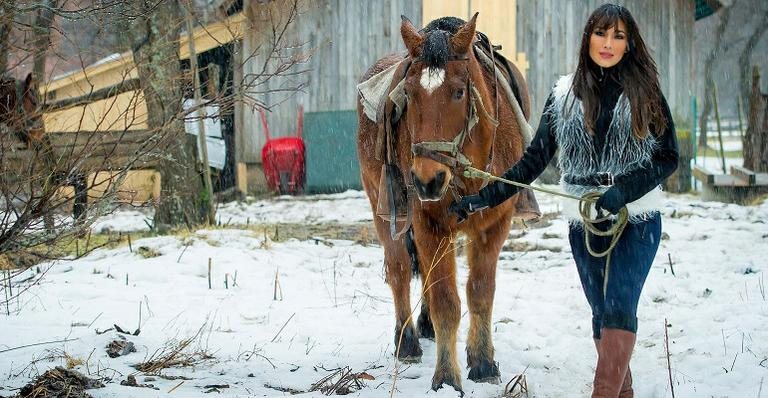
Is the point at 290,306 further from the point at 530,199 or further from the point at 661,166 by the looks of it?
the point at 661,166

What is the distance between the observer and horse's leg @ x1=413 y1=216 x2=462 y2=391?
424 cm

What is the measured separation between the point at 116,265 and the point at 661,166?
5184 mm

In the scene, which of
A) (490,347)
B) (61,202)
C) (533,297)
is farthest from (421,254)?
(533,297)

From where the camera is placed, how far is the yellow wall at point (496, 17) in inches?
566

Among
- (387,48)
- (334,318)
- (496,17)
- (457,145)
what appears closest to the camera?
(457,145)

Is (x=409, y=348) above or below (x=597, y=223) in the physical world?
below

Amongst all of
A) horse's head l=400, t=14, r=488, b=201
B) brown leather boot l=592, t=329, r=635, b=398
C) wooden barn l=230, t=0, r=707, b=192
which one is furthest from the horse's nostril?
wooden barn l=230, t=0, r=707, b=192

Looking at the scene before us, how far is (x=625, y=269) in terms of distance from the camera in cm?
327

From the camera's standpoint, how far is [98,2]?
155 inches

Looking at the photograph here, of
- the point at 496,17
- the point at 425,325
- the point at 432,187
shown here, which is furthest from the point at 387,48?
the point at 432,187

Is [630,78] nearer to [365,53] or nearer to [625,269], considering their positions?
[625,269]

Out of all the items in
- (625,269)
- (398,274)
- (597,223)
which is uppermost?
(597,223)

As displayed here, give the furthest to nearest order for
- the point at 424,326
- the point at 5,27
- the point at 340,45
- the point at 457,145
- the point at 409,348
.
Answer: the point at 340,45 → the point at 424,326 → the point at 409,348 → the point at 457,145 → the point at 5,27

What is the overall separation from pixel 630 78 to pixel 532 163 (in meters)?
0.59
